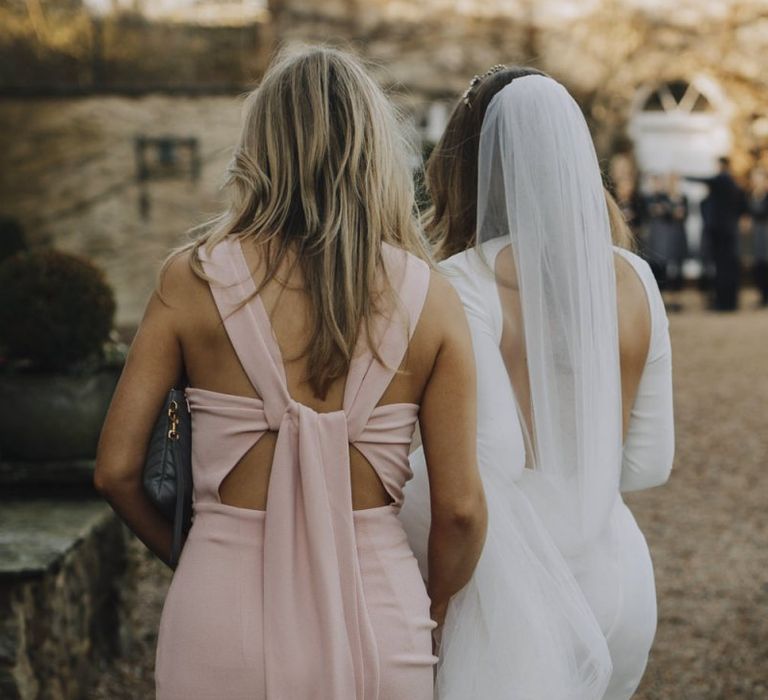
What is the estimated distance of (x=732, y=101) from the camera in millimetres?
17516

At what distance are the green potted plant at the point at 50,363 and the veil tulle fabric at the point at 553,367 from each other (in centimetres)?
193

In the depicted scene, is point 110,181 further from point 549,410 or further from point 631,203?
point 549,410

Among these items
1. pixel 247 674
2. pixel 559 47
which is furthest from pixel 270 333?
pixel 559 47

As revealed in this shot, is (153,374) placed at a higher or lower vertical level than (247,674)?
higher

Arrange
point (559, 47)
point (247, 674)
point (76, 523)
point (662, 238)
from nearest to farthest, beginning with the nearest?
point (247, 674) → point (76, 523) → point (662, 238) → point (559, 47)

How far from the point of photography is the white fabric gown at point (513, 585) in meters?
2.19

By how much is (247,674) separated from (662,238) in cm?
1421

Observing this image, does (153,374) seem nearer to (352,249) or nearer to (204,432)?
(204,432)

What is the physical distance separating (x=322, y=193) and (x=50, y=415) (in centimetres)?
232

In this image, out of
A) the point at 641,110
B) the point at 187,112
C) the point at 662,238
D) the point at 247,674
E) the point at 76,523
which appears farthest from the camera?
the point at 641,110

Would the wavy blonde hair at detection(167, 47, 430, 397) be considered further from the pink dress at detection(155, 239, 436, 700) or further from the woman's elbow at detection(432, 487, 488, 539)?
the woman's elbow at detection(432, 487, 488, 539)

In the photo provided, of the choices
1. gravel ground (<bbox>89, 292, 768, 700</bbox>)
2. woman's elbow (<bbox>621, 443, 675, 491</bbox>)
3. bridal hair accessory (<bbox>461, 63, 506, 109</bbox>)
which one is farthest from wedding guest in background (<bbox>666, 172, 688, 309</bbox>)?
bridal hair accessory (<bbox>461, 63, 506, 109</bbox>)

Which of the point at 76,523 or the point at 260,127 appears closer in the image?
the point at 260,127

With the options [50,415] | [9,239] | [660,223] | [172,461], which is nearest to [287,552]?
[172,461]
